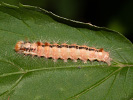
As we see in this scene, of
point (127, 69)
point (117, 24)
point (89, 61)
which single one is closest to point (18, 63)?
point (89, 61)

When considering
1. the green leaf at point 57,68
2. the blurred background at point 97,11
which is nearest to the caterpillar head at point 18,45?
the green leaf at point 57,68

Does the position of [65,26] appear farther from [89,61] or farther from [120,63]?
[120,63]

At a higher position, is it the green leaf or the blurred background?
the blurred background

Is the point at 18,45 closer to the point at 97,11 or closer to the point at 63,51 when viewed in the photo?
the point at 63,51

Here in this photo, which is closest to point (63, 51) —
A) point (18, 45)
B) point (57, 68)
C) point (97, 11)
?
point (57, 68)

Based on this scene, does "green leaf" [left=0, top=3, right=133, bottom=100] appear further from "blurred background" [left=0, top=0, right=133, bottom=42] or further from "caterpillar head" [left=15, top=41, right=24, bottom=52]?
"blurred background" [left=0, top=0, right=133, bottom=42]

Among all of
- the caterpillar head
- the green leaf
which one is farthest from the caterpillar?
the green leaf
